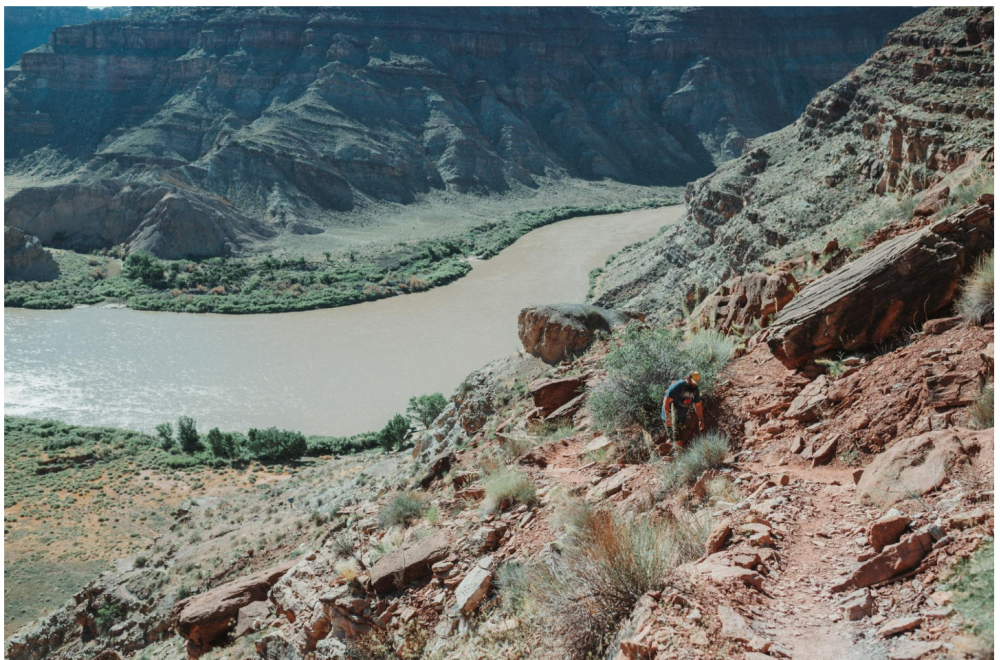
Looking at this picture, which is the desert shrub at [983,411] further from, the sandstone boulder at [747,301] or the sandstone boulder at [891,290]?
the sandstone boulder at [747,301]

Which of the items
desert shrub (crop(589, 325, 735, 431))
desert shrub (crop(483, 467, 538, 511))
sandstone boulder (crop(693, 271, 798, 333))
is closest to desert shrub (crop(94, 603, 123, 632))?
desert shrub (crop(483, 467, 538, 511))

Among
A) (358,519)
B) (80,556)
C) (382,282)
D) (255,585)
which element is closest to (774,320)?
(358,519)

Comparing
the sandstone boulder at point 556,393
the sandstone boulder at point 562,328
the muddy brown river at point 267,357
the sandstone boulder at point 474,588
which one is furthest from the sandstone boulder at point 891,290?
the muddy brown river at point 267,357

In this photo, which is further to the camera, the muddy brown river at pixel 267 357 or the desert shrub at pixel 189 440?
the muddy brown river at pixel 267 357

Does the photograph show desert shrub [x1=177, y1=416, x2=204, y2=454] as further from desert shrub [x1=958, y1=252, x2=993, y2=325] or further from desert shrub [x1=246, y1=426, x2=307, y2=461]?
desert shrub [x1=958, y1=252, x2=993, y2=325]

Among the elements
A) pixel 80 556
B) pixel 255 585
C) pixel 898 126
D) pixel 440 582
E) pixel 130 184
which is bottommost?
pixel 80 556

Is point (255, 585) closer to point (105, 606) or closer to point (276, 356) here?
point (105, 606)
